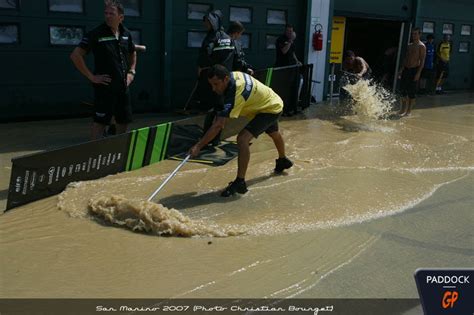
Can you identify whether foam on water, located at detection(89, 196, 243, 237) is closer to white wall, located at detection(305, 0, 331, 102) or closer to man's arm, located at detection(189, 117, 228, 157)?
man's arm, located at detection(189, 117, 228, 157)

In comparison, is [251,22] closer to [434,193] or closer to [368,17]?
[368,17]

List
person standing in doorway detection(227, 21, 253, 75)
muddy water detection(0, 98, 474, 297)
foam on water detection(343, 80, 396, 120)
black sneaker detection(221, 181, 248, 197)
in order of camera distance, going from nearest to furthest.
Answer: muddy water detection(0, 98, 474, 297) < black sneaker detection(221, 181, 248, 197) < person standing in doorway detection(227, 21, 253, 75) < foam on water detection(343, 80, 396, 120)

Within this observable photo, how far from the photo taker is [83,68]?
5578 mm

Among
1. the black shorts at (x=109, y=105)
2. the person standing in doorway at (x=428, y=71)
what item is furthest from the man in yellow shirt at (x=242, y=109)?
the person standing in doorway at (x=428, y=71)

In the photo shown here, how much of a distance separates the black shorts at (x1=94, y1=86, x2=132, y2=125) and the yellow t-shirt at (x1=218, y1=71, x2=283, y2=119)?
1.40 meters

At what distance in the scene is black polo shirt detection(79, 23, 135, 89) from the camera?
5671 mm

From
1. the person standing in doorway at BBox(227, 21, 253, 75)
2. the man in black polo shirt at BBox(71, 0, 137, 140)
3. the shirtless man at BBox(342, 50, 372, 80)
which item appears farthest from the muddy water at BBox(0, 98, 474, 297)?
the shirtless man at BBox(342, 50, 372, 80)

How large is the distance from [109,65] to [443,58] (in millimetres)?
12161

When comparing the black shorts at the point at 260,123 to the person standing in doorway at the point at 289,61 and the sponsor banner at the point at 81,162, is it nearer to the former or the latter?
the sponsor banner at the point at 81,162

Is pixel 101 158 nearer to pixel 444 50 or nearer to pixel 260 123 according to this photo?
pixel 260 123

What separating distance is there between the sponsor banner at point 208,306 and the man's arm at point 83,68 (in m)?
2.99

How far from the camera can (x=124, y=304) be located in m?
3.24

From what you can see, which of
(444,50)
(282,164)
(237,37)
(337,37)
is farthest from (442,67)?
(282,164)

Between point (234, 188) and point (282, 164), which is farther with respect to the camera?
point (282, 164)
